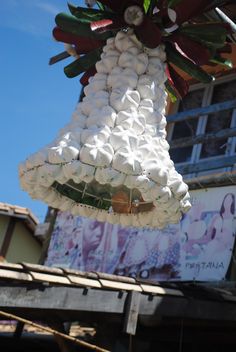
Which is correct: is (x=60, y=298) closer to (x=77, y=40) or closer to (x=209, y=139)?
(x=77, y=40)

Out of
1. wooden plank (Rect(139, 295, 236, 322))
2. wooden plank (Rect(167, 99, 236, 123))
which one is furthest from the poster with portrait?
wooden plank (Rect(167, 99, 236, 123))

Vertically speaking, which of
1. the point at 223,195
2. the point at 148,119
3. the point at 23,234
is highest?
the point at 23,234

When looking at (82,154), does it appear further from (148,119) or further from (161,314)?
(161,314)

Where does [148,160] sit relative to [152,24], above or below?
below

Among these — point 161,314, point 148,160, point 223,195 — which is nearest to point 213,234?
point 223,195

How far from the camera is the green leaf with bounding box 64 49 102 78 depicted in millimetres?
2902

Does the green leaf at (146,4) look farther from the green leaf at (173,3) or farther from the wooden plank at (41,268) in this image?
the wooden plank at (41,268)

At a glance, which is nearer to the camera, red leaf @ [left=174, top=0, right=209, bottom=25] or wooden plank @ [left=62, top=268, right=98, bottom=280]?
red leaf @ [left=174, top=0, right=209, bottom=25]

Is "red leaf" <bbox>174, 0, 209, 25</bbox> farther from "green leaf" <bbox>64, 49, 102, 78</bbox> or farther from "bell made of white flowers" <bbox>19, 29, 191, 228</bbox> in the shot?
"green leaf" <bbox>64, 49, 102, 78</bbox>

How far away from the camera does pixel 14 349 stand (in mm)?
7574

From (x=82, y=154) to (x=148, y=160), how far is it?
291mm

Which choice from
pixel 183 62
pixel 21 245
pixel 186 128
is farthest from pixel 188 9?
pixel 21 245

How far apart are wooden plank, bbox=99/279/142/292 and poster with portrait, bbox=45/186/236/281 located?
1.84 metres

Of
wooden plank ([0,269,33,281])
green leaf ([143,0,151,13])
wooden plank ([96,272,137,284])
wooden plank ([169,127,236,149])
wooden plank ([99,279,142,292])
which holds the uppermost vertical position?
wooden plank ([169,127,236,149])
